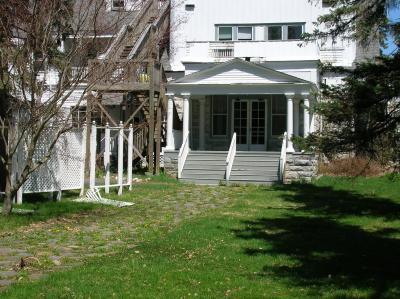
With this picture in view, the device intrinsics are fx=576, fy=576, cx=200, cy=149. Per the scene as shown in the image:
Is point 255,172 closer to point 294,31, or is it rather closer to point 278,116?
point 278,116

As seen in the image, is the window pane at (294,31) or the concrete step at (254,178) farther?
the window pane at (294,31)

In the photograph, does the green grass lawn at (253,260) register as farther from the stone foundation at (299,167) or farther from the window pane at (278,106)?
the window pane at (278,106)

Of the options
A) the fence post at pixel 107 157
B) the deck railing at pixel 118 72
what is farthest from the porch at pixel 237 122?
the fence post at pixel 107 157

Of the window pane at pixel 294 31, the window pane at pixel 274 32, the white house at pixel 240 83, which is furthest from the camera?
the window pane at pixel 274 32

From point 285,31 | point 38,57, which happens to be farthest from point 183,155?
point 38,57

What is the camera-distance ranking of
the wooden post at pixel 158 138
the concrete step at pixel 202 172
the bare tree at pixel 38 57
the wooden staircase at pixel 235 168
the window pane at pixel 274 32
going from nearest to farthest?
1. the bare tree at pixel 38 57
2. the wooden staircase at pixel 235 168
3. the concrete step at pixel 202 172
4. the wooden post at pixel 158 138
5. the window pane at pixel 274 32

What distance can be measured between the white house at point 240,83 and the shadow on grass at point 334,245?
20.1 ft

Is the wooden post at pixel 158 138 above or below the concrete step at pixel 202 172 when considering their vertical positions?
above

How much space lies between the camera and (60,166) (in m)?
15.1

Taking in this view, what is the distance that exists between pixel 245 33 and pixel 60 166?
60.8 feet

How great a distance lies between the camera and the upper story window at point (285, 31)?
100 feet

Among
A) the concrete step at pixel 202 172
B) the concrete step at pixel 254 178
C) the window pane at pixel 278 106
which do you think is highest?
the window pane at pixel 278 106

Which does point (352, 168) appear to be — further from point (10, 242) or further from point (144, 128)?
point (10, 242)

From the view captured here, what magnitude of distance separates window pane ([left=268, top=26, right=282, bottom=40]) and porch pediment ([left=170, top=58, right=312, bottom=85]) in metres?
7.54
